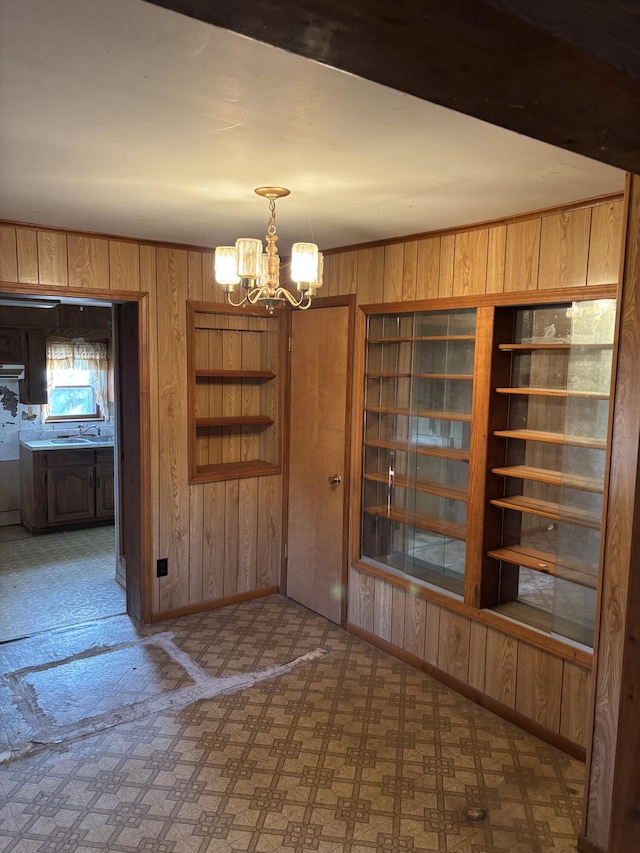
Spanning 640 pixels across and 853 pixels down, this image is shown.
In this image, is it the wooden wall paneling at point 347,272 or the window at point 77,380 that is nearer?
the wooden wall paneling at point 347,272

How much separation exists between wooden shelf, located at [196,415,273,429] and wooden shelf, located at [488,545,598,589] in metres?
1.96

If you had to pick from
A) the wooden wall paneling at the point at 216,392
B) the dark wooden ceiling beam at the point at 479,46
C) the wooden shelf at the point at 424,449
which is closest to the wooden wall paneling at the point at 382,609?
the wooden shelf at the point at 424,449

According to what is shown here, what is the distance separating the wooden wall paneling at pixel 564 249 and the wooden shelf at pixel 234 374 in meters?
2.09

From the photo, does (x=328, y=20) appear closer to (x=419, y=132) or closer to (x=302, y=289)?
(x=419, y=132)

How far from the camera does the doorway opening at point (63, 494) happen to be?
430cm

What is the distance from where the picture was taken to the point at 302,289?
2.49m

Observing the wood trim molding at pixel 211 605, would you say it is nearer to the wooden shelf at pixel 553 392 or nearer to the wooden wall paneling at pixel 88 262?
the wooden wall paneling at pixel 88 262

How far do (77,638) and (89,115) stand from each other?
10.1ft

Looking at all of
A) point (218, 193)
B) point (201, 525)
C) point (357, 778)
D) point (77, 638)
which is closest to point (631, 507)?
point (357, 778)

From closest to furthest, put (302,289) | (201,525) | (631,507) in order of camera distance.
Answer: (631,507) < (302,289) < (201,525)

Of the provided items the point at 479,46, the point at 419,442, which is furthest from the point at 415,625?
the point at 479,46

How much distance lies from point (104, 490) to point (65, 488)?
1.20 feet

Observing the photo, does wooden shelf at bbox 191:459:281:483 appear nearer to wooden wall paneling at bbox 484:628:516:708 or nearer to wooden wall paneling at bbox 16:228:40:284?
wooden wall paneling at bbox 16:228:40:284

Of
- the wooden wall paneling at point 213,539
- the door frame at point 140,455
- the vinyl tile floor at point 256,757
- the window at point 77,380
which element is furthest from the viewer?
the window at point 77,380
